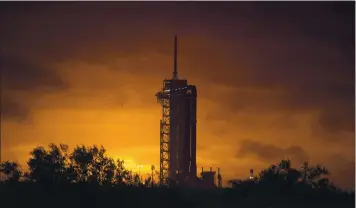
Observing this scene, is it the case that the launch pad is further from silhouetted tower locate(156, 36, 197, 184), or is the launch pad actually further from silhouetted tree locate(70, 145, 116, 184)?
silhouetted tree locate(70, 145, 116, 184)

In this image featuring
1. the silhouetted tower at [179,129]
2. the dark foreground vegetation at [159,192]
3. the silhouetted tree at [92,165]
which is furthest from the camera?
the silhouetted tower at [179,129]

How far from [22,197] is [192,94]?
4915 centimetres

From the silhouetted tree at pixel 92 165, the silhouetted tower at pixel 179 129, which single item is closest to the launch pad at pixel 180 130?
the silhouetted tower at pixel 179 129

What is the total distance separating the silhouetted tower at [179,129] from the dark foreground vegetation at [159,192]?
109ft

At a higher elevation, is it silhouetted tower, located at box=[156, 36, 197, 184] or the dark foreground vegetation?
silhouetted tower, located at box=[156, 36, 197, 184]

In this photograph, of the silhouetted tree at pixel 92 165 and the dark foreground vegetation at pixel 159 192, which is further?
the silhouetted tree at pixel 92 165

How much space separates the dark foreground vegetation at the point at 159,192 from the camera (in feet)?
258

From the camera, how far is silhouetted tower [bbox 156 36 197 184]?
12506 cm

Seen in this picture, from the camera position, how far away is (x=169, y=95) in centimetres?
12606

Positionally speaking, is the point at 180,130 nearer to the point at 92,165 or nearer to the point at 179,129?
the point at 179,129

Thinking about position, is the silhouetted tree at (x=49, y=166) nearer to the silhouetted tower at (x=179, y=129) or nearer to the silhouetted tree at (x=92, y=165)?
the silhouetted tree at (x=92, y=165)

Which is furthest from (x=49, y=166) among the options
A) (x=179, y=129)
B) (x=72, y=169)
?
(x=179, y=129)

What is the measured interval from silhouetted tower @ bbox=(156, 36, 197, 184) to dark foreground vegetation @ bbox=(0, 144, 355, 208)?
109 ft

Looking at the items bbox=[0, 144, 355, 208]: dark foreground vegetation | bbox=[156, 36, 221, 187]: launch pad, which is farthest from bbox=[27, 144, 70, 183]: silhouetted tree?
bbox=[156, 36, 221, 187]: launch pad
